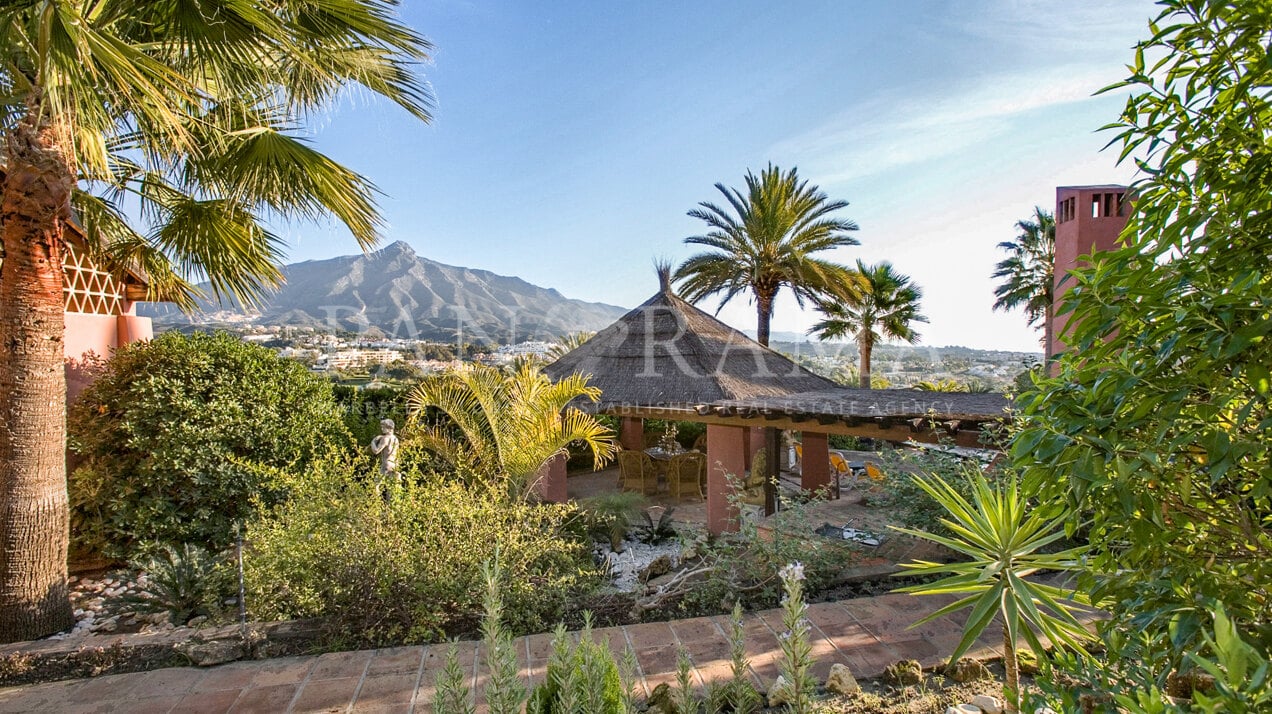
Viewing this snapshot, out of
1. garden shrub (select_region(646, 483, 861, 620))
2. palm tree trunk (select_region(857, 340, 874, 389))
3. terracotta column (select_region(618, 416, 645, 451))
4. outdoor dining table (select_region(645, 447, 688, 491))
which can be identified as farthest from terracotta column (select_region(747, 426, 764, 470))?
palm tree trunk (select_region(857, 340, 874, 389))

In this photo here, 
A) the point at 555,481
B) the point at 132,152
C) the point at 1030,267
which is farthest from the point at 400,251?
the point at 1030,267

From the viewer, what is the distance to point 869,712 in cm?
281

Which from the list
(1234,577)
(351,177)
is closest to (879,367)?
(351,177)

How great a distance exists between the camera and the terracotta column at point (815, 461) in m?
10.2

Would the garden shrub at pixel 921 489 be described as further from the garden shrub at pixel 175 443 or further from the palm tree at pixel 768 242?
the palm tree at pixel 768 242

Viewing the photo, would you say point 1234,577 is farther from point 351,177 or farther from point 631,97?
point 631,97

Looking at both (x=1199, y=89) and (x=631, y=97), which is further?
(x=631, y=97)

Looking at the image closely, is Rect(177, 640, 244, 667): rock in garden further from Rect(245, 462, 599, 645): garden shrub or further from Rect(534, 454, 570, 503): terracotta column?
Rect(534, 454, 570, 503): terracotta column

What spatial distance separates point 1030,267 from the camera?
52.5ft

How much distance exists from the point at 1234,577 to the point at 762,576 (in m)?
3.37

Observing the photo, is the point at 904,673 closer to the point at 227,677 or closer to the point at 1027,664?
the point at 1027,664

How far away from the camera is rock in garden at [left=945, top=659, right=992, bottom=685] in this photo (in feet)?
10.2

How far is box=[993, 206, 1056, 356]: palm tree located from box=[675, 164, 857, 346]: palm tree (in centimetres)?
550

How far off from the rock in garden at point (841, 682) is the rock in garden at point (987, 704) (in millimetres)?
573
